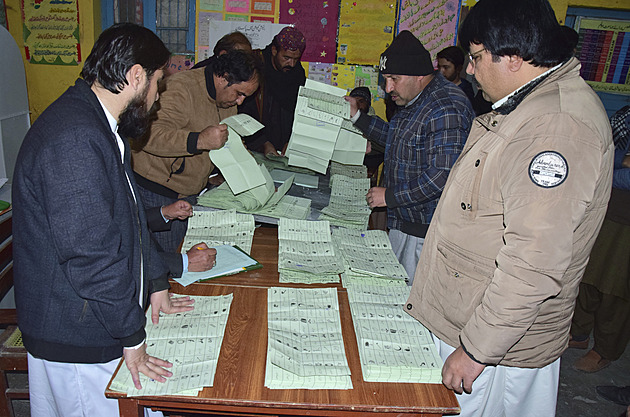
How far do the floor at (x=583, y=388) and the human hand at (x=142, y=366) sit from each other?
5.50 ft

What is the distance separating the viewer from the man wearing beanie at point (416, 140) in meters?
2.10

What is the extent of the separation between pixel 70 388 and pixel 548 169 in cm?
141

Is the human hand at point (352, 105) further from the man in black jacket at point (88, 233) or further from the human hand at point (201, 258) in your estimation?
the man in black jacket at point (88, 233)

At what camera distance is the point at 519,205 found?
3.54 feet

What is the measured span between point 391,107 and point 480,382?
3.69 m

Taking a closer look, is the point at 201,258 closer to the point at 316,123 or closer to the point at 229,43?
the point at 316,123

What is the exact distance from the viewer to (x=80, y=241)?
3.55ft

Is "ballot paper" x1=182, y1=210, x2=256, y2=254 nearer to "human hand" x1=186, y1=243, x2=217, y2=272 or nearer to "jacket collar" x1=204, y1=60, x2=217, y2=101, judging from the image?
"human hand" x1=186, y1=243, x2=217, y2=272

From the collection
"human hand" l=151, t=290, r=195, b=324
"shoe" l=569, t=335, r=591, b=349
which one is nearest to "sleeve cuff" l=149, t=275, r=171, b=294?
"human hand" l=151, t=290, r=195, b=324

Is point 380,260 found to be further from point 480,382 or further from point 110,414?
point 110,414

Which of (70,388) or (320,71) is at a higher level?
(320,71)

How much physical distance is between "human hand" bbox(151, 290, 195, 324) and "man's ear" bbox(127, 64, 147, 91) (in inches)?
26.3

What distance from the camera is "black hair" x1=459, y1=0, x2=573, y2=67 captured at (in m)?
1.13

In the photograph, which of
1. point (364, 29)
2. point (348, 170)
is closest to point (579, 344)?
point (348, 170)
